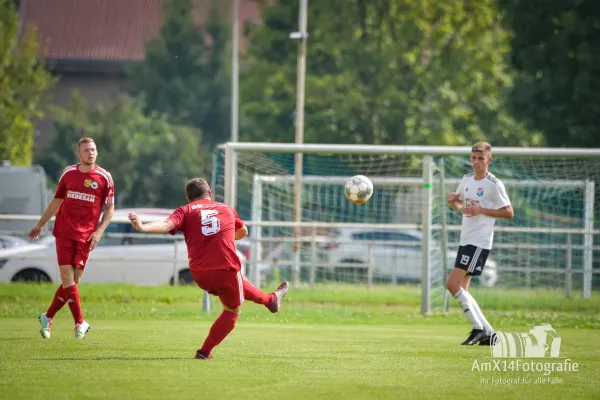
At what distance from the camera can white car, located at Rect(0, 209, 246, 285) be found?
20.9m

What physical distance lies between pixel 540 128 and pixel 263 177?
495 inches

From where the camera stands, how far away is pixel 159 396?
722 centimetres

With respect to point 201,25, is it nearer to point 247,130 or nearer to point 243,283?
point 247,130

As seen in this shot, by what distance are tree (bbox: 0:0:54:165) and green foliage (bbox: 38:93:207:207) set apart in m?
7.81

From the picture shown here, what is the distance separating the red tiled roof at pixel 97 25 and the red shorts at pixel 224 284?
43646mm

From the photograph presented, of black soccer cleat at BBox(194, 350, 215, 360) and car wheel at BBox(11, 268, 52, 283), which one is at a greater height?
black soccer cleat at BBox(194, 350, 215, 360)

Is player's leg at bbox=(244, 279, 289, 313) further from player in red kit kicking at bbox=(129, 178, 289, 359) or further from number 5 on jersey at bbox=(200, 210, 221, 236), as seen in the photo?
number 5 on jersey at bbox=(200, 210, 221, 236)

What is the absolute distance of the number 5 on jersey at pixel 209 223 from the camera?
920cm

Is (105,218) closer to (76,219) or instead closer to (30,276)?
(76,219)

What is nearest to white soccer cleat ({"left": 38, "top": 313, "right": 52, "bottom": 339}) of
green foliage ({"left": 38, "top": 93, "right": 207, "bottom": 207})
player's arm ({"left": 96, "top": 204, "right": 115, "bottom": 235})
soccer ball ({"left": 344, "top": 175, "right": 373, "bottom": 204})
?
player's arm ({"left": 96, "top": 204, "right": 115, "bottom": 235})

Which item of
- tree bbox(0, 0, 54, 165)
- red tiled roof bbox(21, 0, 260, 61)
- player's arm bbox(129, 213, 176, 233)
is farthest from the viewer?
red tiled roof bbox(21, 0, 260, 61)

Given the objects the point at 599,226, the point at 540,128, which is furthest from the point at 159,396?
the point at 540,128

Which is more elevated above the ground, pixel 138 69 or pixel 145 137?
pixel 138 69

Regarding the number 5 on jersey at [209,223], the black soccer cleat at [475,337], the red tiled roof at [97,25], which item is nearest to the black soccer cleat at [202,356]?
the number 5 on jersey at [209,223]
